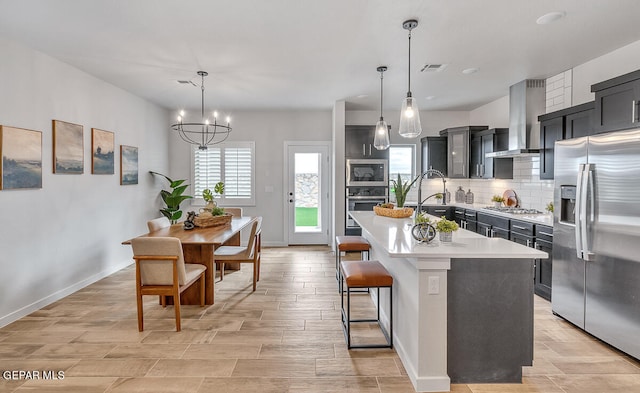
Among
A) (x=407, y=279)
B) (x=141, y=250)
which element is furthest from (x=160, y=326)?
(x=407, y=279)

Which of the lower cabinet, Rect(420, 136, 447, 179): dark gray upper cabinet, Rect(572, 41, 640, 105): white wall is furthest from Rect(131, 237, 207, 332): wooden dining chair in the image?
Rect(420, 136, 447, 179): dark gray upper cabinet

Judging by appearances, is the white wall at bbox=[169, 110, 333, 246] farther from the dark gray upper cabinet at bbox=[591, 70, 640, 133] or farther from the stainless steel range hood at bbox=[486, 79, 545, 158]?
the dark gray upper cabinet at bbox=[591, 70, 640, 133]

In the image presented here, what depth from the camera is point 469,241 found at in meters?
2.57

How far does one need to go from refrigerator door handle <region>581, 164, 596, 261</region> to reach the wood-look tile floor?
820mm

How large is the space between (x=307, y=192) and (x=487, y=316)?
4.95m

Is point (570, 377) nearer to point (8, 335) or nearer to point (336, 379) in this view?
point (336, 379)

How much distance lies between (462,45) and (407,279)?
252 centimetres

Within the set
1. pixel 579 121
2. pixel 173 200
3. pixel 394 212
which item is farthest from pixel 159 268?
pixel 579 121

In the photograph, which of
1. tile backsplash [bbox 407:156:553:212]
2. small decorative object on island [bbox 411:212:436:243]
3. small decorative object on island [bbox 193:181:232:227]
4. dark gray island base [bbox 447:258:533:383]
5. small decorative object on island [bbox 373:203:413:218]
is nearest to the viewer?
dark gray island base [bbox 447:258:533:383]

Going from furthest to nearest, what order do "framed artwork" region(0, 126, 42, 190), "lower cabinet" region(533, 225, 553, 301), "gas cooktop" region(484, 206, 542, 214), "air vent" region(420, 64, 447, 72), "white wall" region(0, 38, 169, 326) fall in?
"gas cooktop" region(484, 206, 542, 214) < "air vent" region(420, 64, 447, 72) < "lower cabinet" region(533, 225, 553, 301) < "white wall" region(0, 38, 169, 326) < "framed artwork" region(0, 126, 42, 190)

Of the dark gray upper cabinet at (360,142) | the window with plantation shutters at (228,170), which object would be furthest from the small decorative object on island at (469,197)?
the window with plantation shutters at (228,170)

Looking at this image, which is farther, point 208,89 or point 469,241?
point 208,89

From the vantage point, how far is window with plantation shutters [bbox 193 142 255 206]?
22.6 ft

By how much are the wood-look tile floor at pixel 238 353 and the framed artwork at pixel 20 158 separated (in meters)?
1.34
